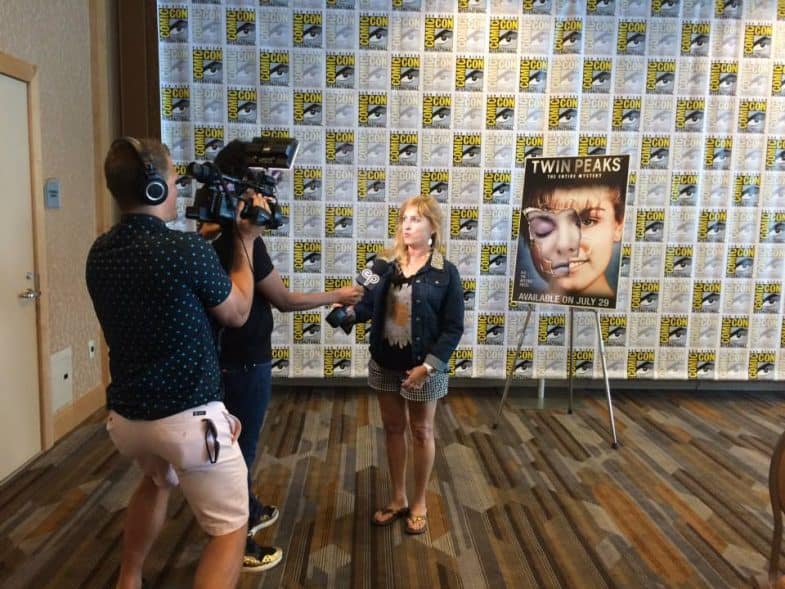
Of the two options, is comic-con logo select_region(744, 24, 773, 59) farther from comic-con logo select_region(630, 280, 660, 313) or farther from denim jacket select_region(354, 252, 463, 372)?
denim jacket select_region(354, 252, 463, 372)

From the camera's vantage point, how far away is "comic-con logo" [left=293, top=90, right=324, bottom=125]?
423 cm

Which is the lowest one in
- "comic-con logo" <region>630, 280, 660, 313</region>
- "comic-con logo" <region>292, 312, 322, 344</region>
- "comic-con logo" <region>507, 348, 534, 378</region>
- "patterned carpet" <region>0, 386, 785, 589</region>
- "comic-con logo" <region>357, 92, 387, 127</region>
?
"patterned carpet" <region>0, 386, 785, 589</region>

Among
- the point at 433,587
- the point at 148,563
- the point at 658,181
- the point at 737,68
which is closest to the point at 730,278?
the point at 658,181

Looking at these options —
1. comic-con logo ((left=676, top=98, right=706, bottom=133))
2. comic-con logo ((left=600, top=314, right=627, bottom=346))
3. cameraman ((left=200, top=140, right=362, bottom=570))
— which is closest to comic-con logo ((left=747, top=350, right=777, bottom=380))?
comic-con logo ((left=600, top=314, right=627, bottom=346))

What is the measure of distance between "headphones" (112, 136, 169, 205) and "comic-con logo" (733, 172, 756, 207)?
439 cm

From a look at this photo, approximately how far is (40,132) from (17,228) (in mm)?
592

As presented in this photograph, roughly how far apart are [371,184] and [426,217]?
6.78ft

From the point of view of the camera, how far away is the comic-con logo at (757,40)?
4.27 meters

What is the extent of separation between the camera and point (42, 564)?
2221 mm

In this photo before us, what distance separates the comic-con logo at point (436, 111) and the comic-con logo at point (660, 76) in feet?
4.90

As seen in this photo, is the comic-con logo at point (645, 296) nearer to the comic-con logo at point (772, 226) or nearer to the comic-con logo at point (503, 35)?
the comic-con logo at point (772, 226)

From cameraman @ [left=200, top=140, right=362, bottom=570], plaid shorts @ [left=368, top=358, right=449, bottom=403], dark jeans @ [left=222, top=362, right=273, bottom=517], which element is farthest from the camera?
plaid shorts @ [left=368, top=358, right=449, bottom=403]

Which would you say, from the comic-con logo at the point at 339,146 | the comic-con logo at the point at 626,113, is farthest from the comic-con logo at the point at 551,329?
the comic-con logo at the point at 339,146

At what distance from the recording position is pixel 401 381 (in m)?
2.39
